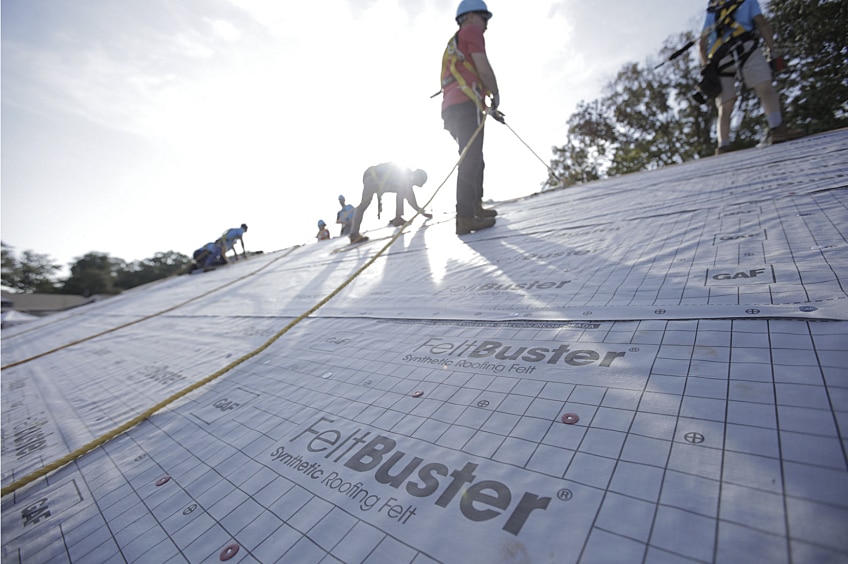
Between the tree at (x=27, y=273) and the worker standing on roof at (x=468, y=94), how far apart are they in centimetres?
3210

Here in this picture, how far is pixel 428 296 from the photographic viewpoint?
61.6 inches

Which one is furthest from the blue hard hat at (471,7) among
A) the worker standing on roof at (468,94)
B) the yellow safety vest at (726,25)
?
the yellow safety vest at (726,25)

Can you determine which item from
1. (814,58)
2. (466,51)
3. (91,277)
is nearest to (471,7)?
(466,51)

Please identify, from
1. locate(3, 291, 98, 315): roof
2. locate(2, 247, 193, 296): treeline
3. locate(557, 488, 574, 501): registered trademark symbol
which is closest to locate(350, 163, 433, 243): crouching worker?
locate(557, 488, 574, 501): registered trademark symbol

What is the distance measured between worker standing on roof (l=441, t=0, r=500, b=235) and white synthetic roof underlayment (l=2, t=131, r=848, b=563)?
1.25m

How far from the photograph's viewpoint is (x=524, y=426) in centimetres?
63

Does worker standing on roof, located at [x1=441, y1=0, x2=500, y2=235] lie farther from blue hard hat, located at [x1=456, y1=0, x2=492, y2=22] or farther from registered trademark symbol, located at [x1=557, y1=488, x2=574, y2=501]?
registered trademark symbol, located at [x1=557, y1=488, x2=574, y2=501]

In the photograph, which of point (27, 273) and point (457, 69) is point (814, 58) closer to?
point (457, 69)

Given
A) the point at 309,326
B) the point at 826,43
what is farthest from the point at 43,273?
the point at 826,43

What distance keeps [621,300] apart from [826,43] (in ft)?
33.7

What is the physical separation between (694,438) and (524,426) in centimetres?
25

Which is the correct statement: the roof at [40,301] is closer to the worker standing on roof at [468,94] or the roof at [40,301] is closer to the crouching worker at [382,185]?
the crouching worker at [382,185]

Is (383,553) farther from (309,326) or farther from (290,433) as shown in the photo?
(309,326)

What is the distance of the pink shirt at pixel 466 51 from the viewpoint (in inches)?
94.6
